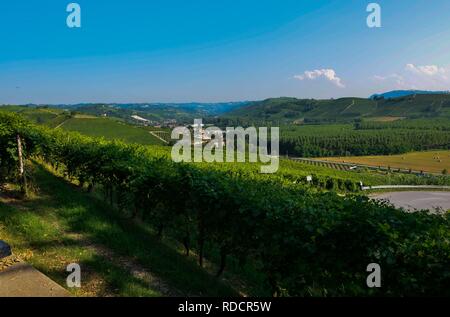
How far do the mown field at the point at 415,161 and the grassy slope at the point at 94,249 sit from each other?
14339cm

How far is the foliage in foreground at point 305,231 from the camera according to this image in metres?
4.84

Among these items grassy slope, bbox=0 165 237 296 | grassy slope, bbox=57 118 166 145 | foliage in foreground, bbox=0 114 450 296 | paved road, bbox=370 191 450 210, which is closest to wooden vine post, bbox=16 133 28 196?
grassy slope, bbox=0 165 237 296

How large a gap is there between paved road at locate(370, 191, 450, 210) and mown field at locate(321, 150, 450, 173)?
177 feet

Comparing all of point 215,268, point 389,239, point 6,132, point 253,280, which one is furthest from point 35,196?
point 389,239

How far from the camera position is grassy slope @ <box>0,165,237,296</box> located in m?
6.87

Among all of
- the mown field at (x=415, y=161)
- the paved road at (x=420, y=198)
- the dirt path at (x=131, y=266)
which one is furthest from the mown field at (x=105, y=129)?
the dirt path at (x=131, y=266)

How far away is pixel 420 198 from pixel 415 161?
80.1 m

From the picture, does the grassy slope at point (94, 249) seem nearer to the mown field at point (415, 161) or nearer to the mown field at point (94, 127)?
the mown field at point (94, 127)

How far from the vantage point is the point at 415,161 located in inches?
5871

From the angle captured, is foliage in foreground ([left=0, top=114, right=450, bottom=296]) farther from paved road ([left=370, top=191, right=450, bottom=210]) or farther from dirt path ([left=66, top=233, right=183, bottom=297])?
paved road ([left=370, top=191, right=450, bottom=210])

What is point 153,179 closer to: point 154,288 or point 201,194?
point 201,194

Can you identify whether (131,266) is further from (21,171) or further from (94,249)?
(21,171)

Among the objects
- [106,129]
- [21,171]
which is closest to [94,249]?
[21,171]
